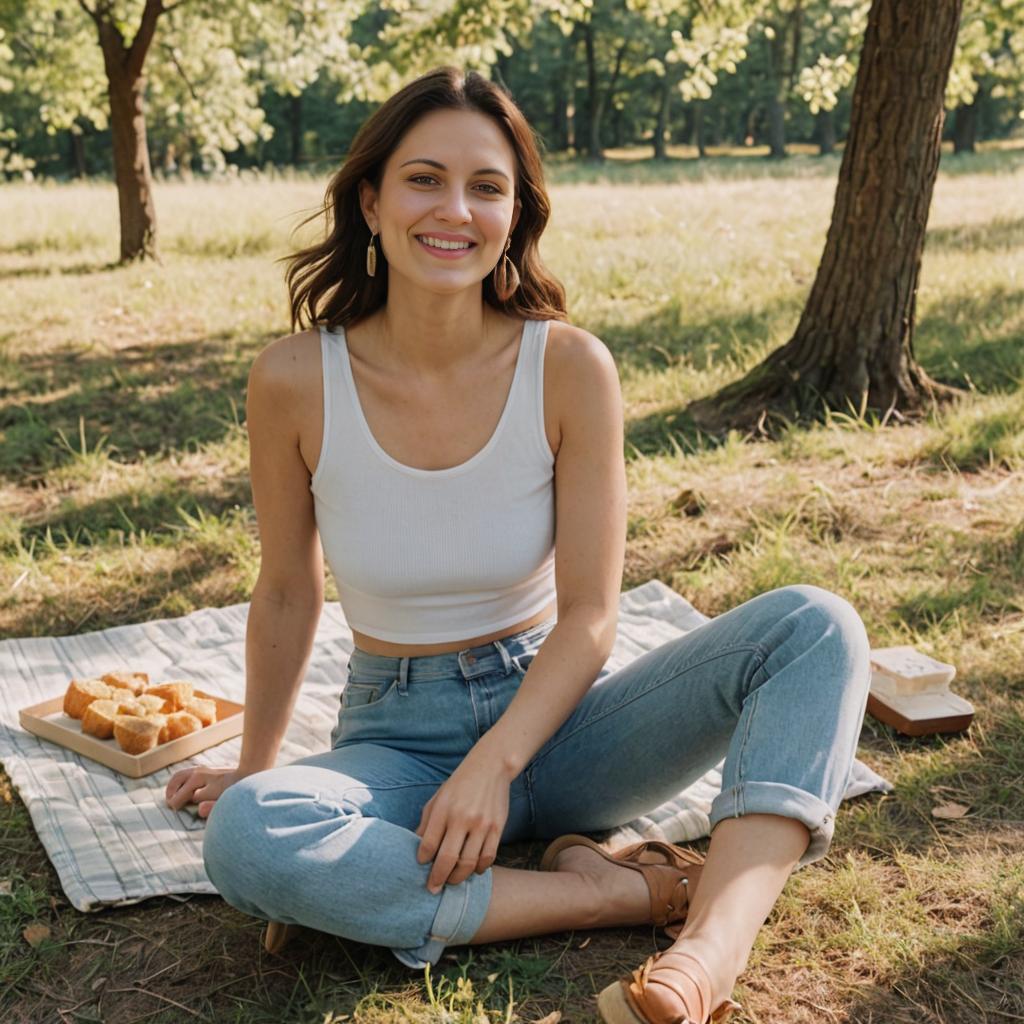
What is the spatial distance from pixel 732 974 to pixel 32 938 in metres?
1.37

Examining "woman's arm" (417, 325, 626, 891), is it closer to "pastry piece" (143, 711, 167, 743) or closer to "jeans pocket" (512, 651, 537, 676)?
"jeans pocket" (512, 651, 537, 676)

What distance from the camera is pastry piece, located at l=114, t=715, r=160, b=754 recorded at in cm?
294

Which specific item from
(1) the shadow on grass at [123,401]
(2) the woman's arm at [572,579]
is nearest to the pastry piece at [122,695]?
(2) the woman's arm at [572,579]

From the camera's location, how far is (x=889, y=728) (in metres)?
3.20

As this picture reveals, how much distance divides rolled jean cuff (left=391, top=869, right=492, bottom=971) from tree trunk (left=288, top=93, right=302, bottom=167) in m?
45.5

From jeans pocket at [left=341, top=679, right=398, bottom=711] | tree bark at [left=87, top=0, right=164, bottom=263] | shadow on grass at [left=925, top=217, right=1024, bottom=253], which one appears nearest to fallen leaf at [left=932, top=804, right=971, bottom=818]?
jeans pocket at [left=341, top=679, right=398, bottom=711]

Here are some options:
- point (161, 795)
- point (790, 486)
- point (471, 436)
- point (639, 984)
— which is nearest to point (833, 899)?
point (639, 984)

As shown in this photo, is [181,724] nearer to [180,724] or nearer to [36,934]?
[180,724]

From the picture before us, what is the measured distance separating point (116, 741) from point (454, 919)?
1289 mm

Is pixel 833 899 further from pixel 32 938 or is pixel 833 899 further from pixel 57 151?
pixel 57 151

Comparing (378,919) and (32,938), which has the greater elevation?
(378,919)

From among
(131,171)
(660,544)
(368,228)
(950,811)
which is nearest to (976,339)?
(660,544)

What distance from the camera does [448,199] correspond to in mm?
2268

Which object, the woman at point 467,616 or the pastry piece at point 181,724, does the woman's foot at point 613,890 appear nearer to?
the woman at point 467,616
